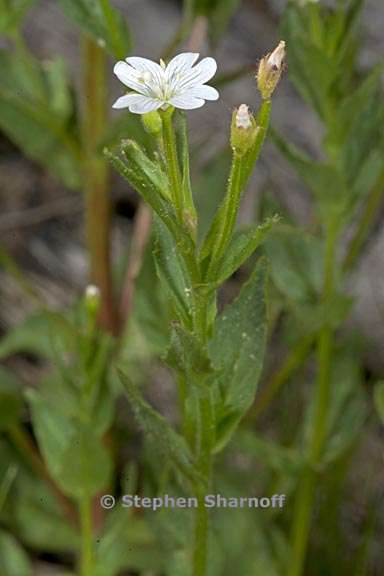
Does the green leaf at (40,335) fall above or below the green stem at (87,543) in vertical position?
above

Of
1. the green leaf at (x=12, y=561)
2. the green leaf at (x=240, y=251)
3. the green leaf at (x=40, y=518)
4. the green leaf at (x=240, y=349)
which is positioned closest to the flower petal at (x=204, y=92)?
the green leaf at (x=240, y=251)

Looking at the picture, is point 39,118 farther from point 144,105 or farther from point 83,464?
point 144,105

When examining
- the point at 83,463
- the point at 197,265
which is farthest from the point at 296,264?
the point at 197,265

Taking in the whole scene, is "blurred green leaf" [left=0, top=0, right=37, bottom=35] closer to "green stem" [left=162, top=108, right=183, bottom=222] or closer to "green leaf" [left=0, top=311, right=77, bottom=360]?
"green leaf" [left=0, top=311, right=77, bottom=360]

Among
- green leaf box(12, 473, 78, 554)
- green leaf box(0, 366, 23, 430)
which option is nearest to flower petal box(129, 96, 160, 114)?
green leaf box(0, 366, 23, 430)

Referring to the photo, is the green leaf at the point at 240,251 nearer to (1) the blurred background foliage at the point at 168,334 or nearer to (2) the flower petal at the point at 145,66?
(2) the flower petal at the point at 145,66

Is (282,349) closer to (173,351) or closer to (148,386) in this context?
(148,386)

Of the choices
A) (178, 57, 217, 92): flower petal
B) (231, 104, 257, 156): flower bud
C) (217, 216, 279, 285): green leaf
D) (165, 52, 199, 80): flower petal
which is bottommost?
(217, 216, 279, 285): green leaf
